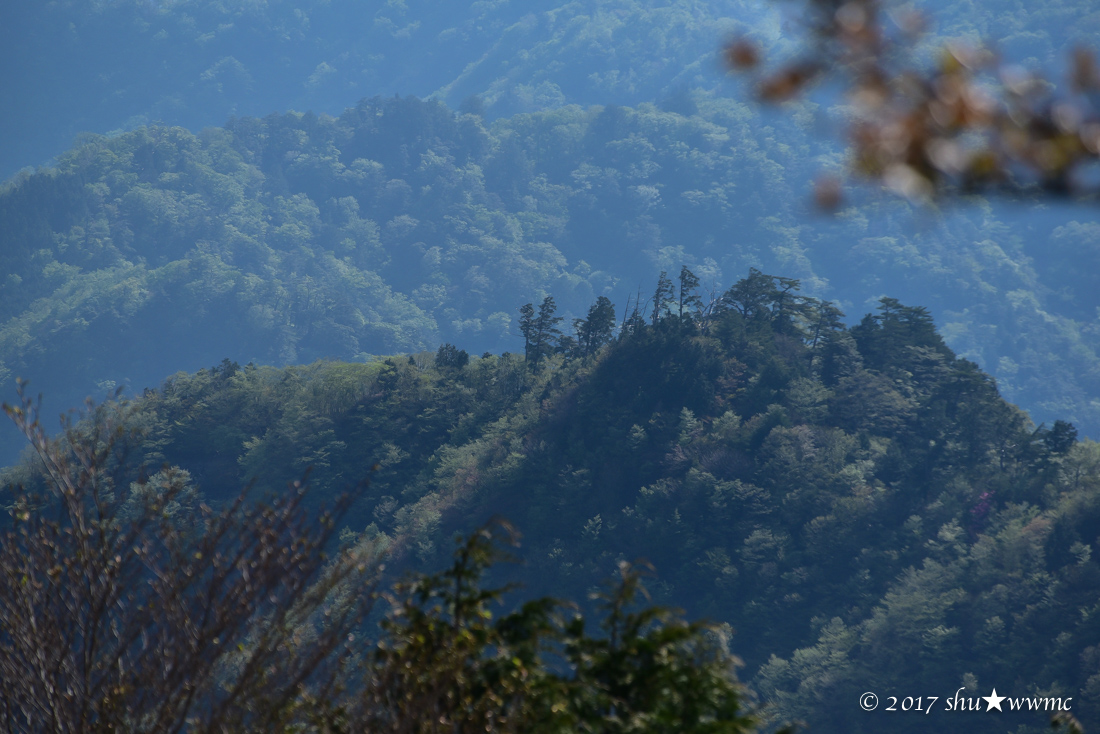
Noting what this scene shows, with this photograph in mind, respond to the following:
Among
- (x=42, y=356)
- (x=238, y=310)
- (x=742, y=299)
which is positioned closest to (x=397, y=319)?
(x=238, y=310)

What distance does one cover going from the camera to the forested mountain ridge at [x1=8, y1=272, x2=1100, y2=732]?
30.1 metres

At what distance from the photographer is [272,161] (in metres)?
159

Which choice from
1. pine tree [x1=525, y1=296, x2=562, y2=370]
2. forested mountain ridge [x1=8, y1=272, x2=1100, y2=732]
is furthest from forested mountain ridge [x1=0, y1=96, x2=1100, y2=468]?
forested mountain ridge [x1=8, y1=272, x2=1100, y2=732]

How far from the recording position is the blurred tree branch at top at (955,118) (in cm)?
133

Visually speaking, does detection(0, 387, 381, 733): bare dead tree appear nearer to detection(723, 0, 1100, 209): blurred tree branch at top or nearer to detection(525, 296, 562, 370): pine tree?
detection(723, 0, 1100, 209): blurred tree branch at top

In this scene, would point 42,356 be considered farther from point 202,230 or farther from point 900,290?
point 900,290

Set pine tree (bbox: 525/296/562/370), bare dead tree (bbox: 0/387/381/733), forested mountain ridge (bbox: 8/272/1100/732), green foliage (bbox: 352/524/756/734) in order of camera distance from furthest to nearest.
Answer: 1. pine tree (bbox: 525/296/562/370)
2. forested mountain ridge (bbox: 8/272/1100/732)
3. bare dead tree (bbox: 0/387/381/733)
4. green foliage (bbox: 352/524/756/734)

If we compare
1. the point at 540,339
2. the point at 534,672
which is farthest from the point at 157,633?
the point at 540,339

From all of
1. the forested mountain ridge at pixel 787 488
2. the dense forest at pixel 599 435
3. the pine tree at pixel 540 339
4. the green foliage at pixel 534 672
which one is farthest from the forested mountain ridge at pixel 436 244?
the green foliage at pixel 534 672

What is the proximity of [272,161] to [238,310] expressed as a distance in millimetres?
45560

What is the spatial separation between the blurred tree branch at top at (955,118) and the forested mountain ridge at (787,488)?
29.3 metres

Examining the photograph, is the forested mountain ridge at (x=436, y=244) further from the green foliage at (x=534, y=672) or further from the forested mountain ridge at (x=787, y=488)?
the green foliage at (x=534, y=672)

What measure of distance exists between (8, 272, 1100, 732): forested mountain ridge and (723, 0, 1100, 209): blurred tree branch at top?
29.3m

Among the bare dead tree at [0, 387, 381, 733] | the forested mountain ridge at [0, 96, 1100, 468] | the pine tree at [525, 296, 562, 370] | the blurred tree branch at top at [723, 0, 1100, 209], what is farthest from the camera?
the forested mountain ridge at [0, 96, 1100, 468]
